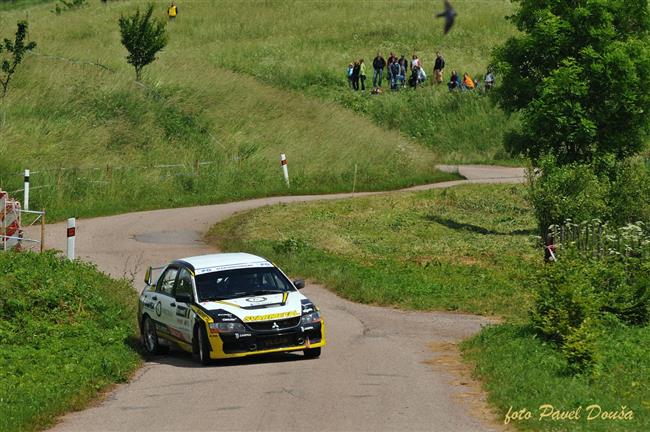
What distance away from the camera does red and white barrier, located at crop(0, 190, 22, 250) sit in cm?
2778

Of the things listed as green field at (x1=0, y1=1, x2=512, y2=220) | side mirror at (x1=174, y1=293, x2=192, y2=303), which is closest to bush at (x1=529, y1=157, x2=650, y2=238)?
side mirror at (x1=174, y1=293, x2=192, y2=303)

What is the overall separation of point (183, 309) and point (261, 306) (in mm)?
1306

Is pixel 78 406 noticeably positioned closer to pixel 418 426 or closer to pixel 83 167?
pixel 418 426

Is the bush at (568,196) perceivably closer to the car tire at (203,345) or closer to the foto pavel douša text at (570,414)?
the car tire at (203,345)

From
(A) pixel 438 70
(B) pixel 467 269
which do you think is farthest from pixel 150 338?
(A) pixel 438 70

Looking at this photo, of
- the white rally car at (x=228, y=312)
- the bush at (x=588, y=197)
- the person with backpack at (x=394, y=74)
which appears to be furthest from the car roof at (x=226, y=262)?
the person with backpack at (x=394, y=74)

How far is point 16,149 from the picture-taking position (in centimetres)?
4078

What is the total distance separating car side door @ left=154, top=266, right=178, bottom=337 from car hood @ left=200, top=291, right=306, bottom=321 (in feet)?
3.33

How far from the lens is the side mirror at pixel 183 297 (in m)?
18.3

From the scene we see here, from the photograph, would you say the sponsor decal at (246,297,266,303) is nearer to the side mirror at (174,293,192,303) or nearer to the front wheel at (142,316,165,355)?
the side mirror at (174,293,192,303)

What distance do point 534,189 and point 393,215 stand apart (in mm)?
7362

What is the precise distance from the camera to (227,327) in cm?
1742

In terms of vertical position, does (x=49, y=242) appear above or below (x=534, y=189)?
below

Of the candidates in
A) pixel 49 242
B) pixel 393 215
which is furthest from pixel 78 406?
pixel 393 215
